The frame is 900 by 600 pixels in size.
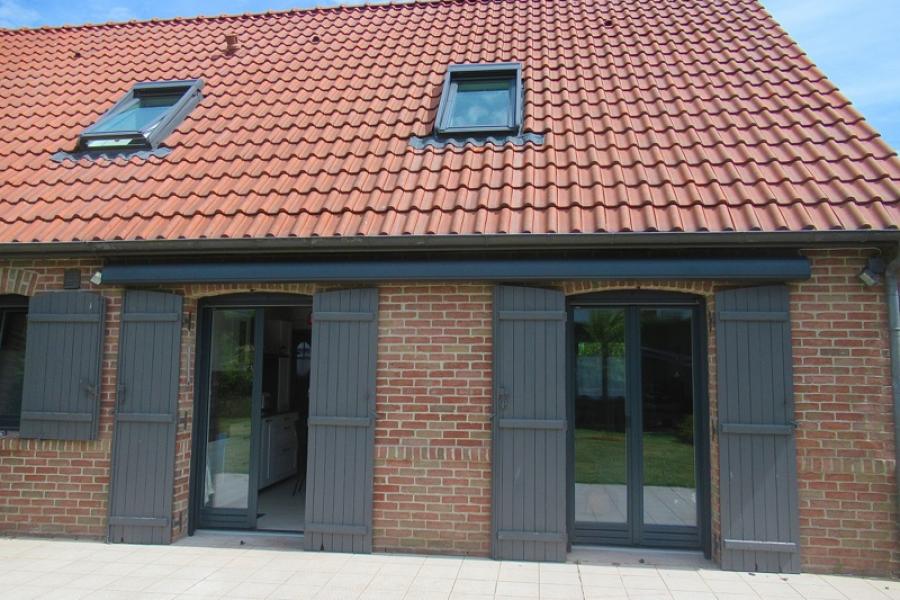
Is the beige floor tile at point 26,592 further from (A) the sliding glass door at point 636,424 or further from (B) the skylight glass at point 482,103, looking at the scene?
(B) the skylight glass at point 482,103

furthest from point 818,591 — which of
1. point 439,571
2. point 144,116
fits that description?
point 144,116

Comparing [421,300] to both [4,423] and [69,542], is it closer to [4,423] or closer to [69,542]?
[69,542]

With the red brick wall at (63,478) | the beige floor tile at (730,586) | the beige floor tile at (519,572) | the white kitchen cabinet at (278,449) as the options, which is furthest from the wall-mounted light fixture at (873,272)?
the red brick wall at (63,478)

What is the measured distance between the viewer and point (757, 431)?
5117mm

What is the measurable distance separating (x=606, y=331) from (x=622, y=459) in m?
1.18

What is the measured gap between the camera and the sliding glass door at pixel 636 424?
5.60 m

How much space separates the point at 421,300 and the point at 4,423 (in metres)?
4.89

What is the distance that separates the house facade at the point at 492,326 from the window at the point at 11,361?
3 cm

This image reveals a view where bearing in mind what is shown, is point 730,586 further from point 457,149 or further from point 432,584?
point 457,149

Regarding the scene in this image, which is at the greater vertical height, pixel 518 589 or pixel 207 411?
pixel 207 411

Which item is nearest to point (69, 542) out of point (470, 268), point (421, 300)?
point (421, 300)

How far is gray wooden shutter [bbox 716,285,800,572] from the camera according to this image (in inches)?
199

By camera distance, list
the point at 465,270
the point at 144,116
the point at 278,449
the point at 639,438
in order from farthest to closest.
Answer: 1. the point at 278,449
2. the point at 144,116
3. the point at 639,438
4. the point at 465,270

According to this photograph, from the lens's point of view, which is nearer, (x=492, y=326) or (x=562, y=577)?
(x=562, y=577)
